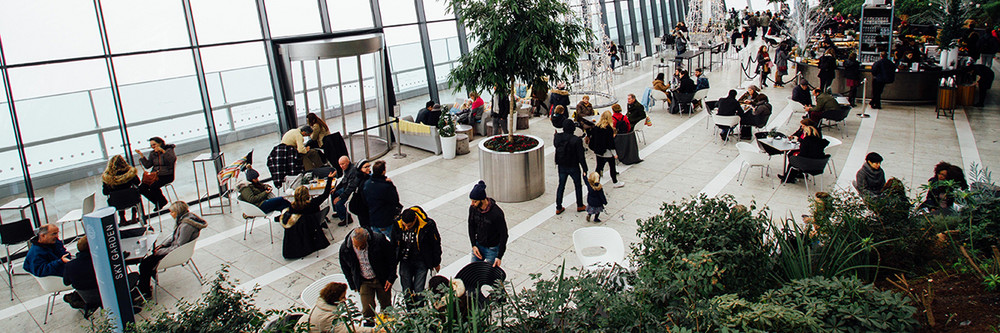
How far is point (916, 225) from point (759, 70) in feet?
49.4

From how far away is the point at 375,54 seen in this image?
40.0 ft

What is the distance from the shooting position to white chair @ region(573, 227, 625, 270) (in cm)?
624

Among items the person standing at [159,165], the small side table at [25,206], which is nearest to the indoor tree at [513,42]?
the person standing at [159,165]

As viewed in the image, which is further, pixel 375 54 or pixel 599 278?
pixel 375 54

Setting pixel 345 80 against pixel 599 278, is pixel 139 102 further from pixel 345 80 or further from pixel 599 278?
pixel 599 278

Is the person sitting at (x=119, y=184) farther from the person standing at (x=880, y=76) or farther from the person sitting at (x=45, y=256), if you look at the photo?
the person standing at (x=880, y=76)

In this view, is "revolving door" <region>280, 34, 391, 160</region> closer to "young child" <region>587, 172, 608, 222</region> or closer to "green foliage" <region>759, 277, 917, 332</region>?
"young child" <region>587, 172, 608, 222</region>

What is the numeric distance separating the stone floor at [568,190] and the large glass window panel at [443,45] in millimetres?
1221

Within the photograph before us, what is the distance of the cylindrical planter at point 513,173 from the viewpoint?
9180 mm

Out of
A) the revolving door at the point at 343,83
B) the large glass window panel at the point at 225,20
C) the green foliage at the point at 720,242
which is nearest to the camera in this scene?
the green foliage at the point at 720,242

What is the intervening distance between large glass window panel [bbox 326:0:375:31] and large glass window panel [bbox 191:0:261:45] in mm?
1778

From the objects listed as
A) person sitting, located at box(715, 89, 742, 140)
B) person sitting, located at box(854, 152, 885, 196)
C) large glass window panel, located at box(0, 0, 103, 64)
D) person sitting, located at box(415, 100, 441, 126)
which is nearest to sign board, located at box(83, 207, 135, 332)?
large glass window panel, located at box(0, 0, 103, 64)

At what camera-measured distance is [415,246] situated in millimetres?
5789

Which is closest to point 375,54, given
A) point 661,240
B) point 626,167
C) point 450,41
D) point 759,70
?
point 450,41
